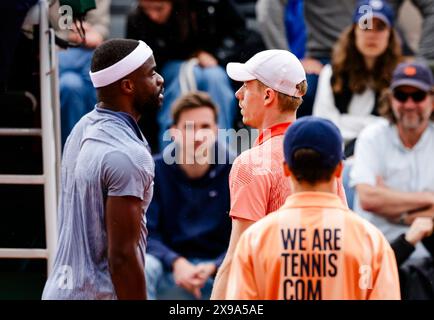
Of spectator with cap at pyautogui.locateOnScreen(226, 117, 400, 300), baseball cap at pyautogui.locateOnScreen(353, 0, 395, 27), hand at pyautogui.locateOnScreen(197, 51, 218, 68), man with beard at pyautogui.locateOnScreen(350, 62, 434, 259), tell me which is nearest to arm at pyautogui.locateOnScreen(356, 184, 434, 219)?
man with beard at pyautogui.locateOnScreen(350, 62, 434, 259)

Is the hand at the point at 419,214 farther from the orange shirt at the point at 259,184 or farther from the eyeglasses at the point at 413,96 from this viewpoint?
the orange shirt at the point at 259,184

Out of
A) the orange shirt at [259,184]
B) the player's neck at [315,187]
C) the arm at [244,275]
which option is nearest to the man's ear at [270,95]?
the orange shirt at [259,184]

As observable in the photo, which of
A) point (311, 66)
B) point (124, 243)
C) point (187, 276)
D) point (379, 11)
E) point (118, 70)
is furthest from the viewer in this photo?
point (311, 66)

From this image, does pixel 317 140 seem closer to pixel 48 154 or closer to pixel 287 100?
pixel 287 100

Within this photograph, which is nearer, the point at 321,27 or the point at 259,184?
the point at 259,184

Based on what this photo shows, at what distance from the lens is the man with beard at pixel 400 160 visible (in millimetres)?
7070

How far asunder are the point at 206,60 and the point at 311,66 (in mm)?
750

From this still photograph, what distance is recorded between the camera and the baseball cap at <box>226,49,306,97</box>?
4633 millimetres

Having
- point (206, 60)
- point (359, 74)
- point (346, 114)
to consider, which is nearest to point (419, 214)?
point (346, 114)

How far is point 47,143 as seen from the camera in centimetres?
595

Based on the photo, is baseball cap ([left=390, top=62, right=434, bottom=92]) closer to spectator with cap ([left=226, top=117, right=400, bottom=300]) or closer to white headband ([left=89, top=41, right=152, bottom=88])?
white headband ([left=89, top=41, right=152, bottom=88])

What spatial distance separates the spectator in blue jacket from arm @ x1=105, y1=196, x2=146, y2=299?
240 cm
